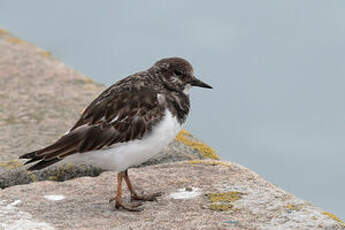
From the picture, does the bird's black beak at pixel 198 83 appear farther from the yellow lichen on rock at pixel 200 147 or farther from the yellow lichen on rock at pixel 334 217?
the yellow lichen on rock at pixel 334 217

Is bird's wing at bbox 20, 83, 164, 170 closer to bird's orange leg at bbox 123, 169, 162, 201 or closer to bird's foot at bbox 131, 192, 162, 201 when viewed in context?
bird's orange leg at bbox 123, 169, 162, 201

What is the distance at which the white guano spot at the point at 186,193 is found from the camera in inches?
284

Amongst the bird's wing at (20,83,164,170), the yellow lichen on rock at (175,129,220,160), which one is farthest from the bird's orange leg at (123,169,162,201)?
the yellow lichen on rock at (175,129,220,160)

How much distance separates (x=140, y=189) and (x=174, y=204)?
2.62 feet

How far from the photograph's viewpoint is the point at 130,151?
23.0 feet

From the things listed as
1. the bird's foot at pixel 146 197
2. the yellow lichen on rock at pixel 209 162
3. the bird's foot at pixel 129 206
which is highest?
the yellow lichen on rock at pixel 209 162

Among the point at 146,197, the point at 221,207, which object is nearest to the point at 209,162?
the point at 146,197

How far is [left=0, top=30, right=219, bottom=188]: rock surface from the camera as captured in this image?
846cm

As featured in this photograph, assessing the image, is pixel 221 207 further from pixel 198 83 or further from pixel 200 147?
pixel 200 147

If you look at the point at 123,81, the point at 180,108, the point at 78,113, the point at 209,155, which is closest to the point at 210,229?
the point at 180,108

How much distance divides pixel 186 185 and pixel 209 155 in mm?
1916

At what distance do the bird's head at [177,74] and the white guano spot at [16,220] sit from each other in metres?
2.47

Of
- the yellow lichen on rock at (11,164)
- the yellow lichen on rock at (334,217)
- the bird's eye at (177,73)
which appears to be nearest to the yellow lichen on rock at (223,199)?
the yellow lichen on rock at (334,217)

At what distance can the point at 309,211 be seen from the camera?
6461 mm
